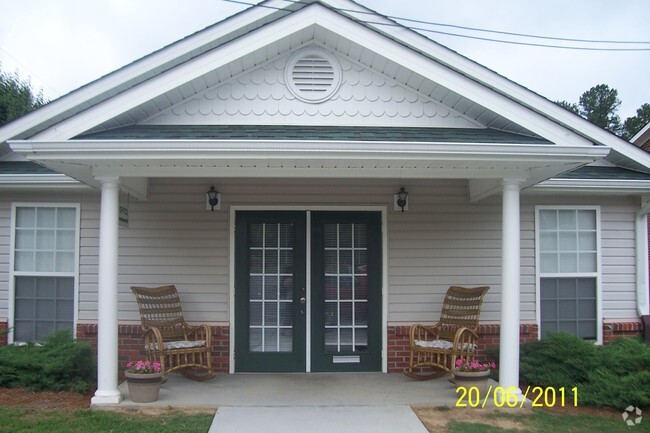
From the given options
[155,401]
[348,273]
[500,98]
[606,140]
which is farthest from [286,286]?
[606,140]

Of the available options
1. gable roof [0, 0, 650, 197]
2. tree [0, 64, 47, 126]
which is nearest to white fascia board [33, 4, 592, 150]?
gable roof [0, 0, 650, 197]

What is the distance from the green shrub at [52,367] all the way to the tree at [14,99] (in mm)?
14017

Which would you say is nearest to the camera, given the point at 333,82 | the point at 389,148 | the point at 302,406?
the point at 389,148

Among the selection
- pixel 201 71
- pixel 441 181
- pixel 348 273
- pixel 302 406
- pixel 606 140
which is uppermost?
pixel 201 71

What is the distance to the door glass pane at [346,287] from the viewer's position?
7805mm

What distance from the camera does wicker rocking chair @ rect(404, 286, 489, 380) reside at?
695 centimetres

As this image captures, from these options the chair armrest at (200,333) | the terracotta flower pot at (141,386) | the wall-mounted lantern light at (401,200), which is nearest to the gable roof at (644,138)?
the wall-mounted lantern light at (401,200)

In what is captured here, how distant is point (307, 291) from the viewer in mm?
7758

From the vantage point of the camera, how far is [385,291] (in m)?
7.78

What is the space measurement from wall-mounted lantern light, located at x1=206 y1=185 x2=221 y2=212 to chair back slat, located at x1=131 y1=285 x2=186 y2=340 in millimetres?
1136

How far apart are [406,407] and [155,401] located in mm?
2627

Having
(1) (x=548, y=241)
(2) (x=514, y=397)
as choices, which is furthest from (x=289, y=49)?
(2) (x=514, y=397)

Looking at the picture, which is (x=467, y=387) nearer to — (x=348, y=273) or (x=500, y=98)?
(x=348, y=273)

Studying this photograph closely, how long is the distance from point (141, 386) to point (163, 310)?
1.33m
